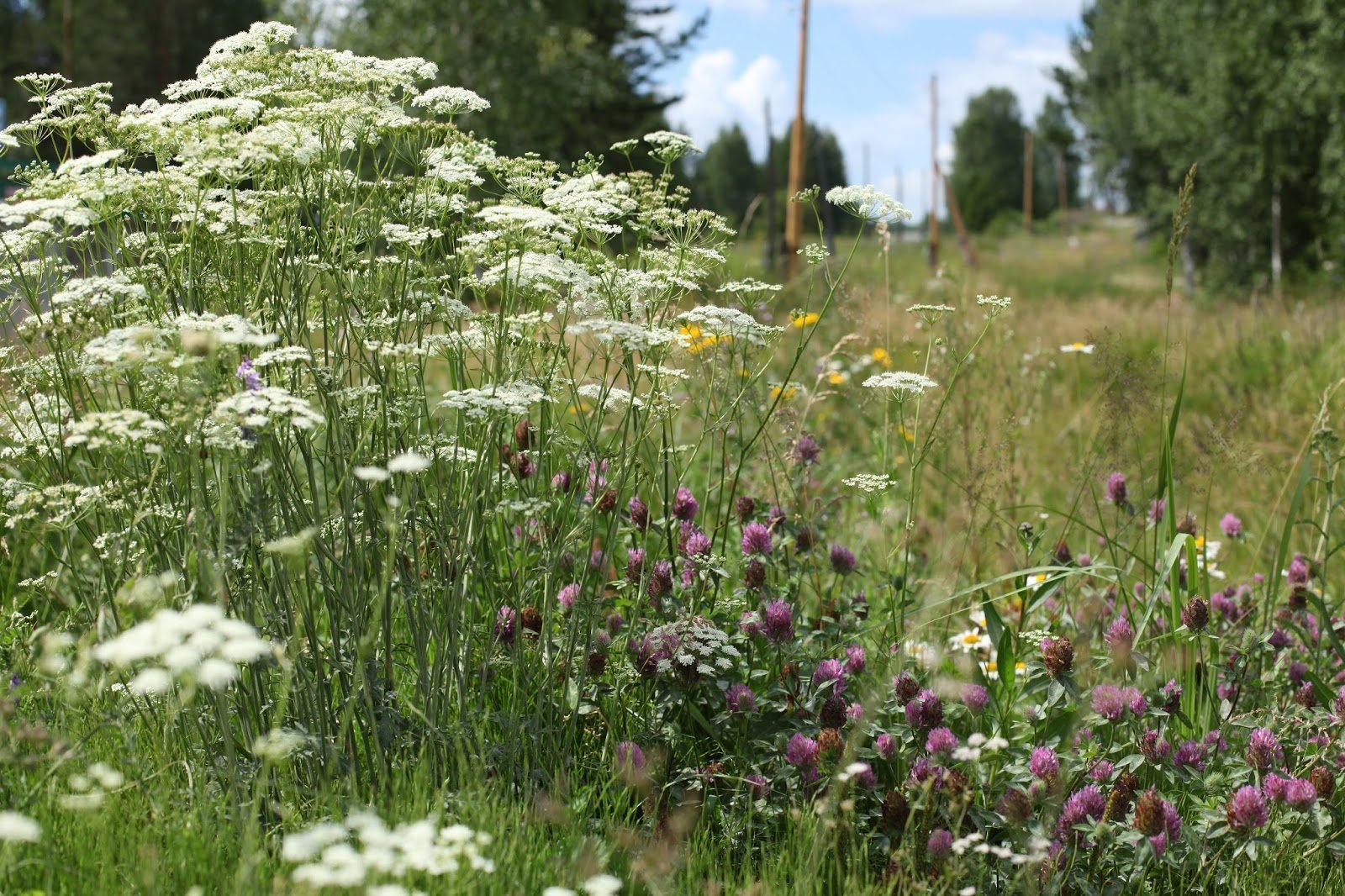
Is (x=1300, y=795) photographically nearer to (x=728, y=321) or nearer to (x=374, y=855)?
(x=728, y=321)

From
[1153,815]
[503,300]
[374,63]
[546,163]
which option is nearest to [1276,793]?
[1153,815]

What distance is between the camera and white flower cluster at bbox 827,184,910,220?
2.76 m

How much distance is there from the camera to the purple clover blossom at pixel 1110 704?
2691mm

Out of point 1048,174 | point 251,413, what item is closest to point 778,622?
point 251,413

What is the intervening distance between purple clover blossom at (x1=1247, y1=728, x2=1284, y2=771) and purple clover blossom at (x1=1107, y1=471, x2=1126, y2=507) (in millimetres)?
1141

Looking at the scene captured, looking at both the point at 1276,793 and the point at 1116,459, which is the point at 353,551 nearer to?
the point at 1276,793

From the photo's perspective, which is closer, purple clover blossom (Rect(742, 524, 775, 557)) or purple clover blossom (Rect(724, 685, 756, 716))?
purple clover blossom (Rect(724, 685, 756, 716))

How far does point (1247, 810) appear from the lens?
2461 mm

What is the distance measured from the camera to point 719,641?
2.75 m

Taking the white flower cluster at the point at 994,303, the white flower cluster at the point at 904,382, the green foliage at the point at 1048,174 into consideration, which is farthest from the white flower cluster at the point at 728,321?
the green foliage at the point at 1048,174

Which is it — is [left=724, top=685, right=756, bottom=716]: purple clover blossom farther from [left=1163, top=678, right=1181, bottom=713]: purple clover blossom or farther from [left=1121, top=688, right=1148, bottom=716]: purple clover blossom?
[left=1163, top=678, right=1181, bottom=713]: purple clover blossom

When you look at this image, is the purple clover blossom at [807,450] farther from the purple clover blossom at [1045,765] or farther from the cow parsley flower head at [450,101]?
the cow parsley flower head at [450,101]

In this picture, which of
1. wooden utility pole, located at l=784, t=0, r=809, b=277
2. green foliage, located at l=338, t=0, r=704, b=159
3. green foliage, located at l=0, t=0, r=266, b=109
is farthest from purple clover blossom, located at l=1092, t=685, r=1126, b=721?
green foliage, located at l=0, t=0, r=266, b=109

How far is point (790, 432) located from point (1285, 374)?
648cm
